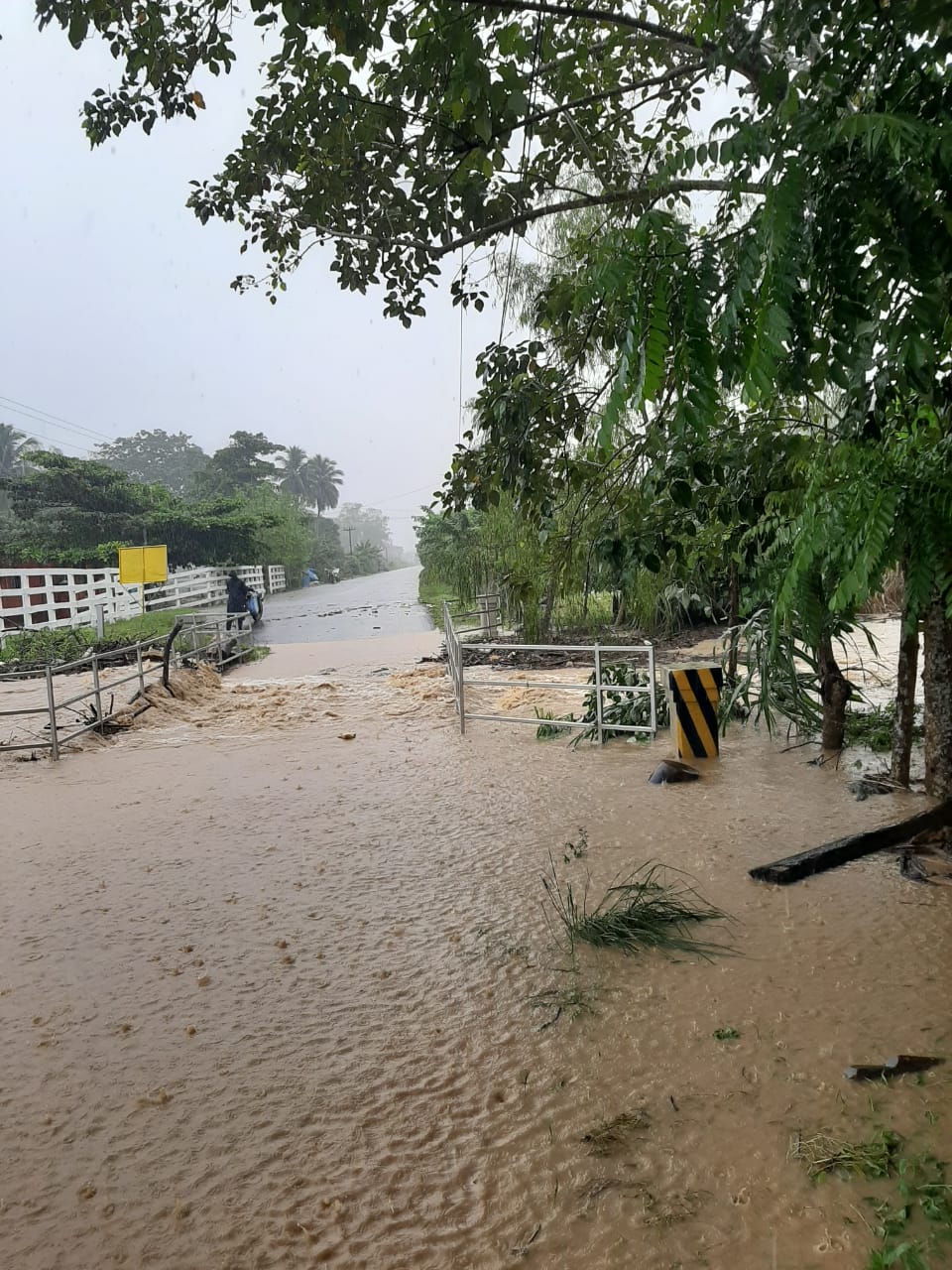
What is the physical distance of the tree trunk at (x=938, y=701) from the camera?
5.86 m

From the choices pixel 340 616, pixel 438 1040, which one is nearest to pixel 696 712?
pixel 438 1040

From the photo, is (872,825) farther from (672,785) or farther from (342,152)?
(342,152)

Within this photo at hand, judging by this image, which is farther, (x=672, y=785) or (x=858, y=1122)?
(x=672, y=785)

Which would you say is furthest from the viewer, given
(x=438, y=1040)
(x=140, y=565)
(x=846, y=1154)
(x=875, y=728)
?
(x=140, y=565)

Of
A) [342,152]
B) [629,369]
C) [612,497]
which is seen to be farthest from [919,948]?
[342,152]

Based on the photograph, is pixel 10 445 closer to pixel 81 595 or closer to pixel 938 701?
pixel 81 595

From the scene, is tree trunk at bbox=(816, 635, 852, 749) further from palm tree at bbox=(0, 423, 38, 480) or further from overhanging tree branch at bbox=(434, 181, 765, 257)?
palm tree at bbox=(0, 423, 38, 480)

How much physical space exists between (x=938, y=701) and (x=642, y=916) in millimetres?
2716

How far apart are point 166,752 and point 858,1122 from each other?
8.77 m

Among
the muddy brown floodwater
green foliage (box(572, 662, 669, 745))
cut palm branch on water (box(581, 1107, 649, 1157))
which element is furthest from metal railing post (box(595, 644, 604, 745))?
cut palm branch on water (box(581, 1107, 649, 1157))

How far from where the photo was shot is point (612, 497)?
604 centimetres

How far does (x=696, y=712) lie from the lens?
8.40 meters

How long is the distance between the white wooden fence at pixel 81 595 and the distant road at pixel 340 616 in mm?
2391

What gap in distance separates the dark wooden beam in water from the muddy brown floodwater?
0.42 feet
